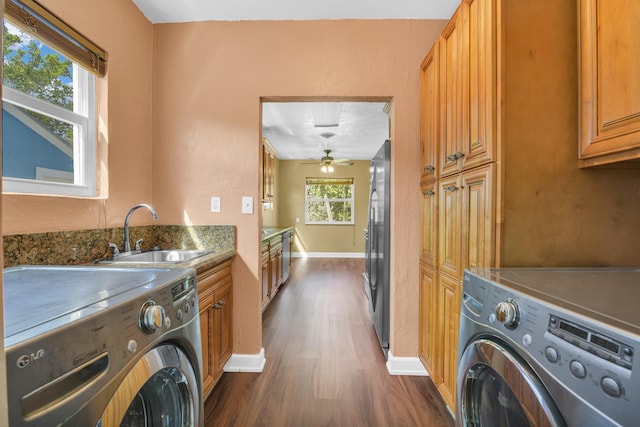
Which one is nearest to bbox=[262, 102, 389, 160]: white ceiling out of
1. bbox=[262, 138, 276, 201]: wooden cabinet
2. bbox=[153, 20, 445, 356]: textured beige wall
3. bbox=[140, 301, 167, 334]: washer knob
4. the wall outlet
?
bbox=[262, 138, 276, 201]: wooden cabinet

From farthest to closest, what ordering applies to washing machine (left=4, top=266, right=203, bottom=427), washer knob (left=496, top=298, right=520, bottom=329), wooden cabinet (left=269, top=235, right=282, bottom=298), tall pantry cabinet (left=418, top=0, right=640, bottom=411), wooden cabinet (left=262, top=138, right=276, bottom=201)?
wooden cabinet (left=262, top=138, right=276, bottom=201) < wooden cabinet (left=269, top=235, right=282, bottom=298) < tall pantry cabinet (left=418, top=0, right=640, bottom=411) < washer knob (left=496, top=298, right=520, bottom=329) < washing machine (left=4, top=266, right=203, bottom=427)

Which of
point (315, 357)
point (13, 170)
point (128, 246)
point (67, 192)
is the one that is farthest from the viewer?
point (315, 357)

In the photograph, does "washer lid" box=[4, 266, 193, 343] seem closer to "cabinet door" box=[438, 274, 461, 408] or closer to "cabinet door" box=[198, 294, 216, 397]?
"cabinet door" box=[198, 294, 216, 397]

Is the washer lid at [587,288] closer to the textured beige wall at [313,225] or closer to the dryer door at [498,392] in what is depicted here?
the dryer door at [498,392]

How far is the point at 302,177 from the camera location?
7.37m

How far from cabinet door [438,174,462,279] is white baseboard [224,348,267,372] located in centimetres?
143

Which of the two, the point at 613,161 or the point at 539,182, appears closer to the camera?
the point at 613,161

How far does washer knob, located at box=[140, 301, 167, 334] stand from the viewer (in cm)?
84

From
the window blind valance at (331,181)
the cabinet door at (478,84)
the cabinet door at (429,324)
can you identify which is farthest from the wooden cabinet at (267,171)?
the cabinet door at (478,84)

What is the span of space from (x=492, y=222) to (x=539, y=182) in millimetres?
251

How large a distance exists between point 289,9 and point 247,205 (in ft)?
4.49

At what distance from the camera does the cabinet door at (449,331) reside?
1.49 metres

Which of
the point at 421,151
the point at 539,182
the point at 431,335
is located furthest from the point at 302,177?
the point at 539,182

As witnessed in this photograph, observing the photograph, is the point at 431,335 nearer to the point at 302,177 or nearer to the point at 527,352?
the point at 527,352
